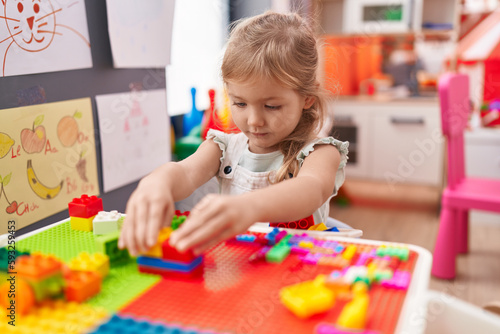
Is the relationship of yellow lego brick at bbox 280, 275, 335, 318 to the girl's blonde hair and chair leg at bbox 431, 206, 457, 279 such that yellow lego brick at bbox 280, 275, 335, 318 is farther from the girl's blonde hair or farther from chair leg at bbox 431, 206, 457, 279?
chair leg at bbox 431, 206, 457, 279

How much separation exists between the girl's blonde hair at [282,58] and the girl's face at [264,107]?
1 centimetres

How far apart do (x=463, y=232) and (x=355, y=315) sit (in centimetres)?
167

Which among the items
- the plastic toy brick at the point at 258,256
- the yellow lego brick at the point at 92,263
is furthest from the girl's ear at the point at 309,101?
the yellow lego brick at the point at 92,263

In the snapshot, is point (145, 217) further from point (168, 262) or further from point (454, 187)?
point (454, 187)

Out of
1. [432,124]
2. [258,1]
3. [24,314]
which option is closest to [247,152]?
[24,314]

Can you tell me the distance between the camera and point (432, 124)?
236 centimetres

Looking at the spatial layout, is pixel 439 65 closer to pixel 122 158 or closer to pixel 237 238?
pixel 122 158

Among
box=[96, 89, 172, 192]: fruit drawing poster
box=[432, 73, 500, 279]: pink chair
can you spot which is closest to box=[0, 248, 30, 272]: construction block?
box=[96, 89, 172, 192]: fruit drawing poster

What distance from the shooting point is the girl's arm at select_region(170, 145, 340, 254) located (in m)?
0.46

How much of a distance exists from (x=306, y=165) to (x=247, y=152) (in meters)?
0.20

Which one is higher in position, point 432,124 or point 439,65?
point 439,65

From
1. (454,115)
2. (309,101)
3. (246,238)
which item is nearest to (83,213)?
(246,238)

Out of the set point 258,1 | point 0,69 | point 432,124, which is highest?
point 258,1

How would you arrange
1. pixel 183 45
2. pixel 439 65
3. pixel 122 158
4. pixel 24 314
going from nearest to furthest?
pixel 24 314
pixel 122 158
pixel 183 45
pixel 439 65
